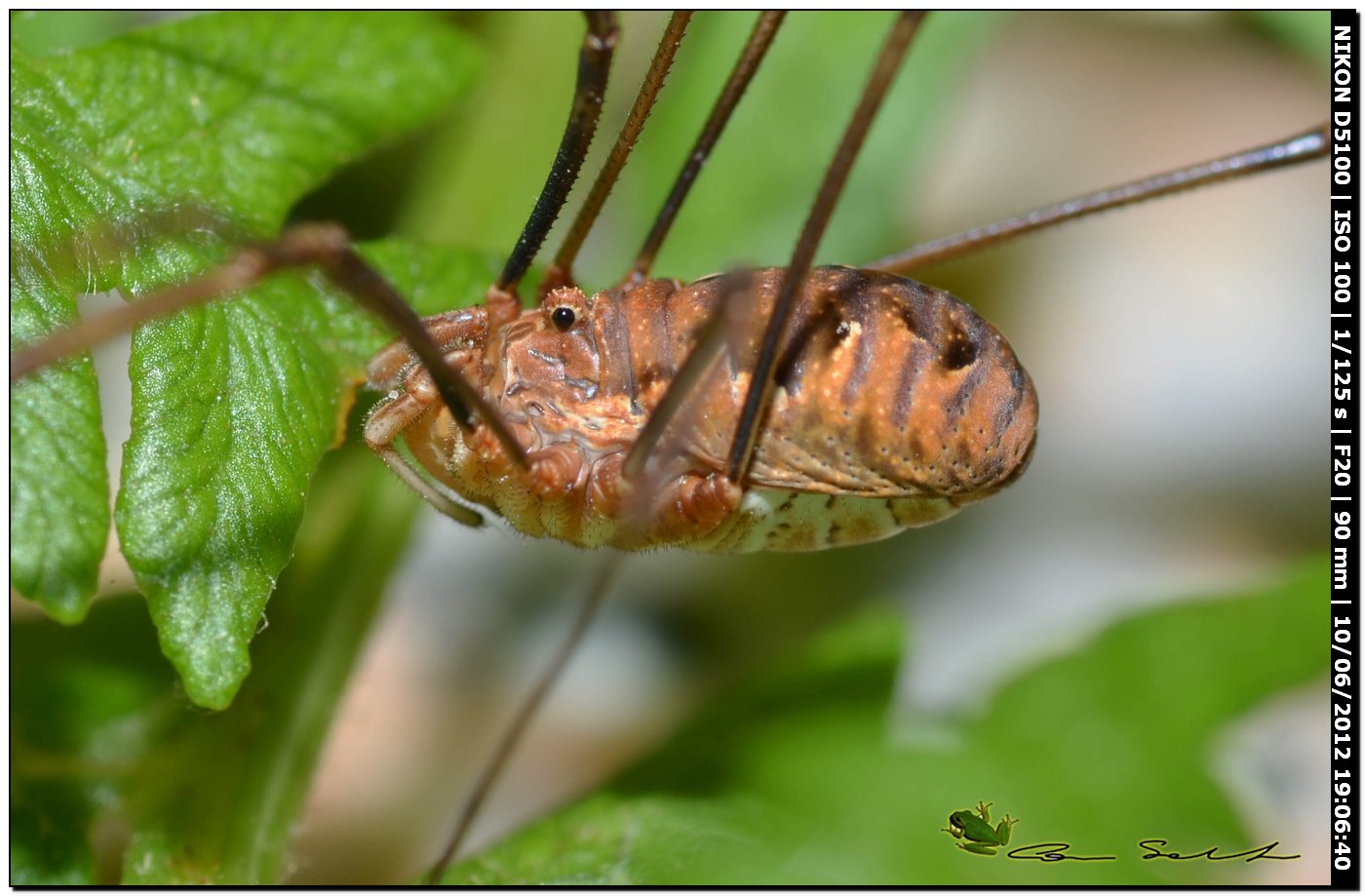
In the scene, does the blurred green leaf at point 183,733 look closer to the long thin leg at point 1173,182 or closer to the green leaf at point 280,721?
the green leaf at point 280,721

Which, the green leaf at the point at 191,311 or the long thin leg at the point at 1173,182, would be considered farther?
the long thin leg at the point at 1173,182

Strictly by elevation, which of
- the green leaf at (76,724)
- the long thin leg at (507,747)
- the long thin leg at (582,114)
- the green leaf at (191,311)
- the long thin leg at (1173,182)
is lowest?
the green leaf at (76,724)

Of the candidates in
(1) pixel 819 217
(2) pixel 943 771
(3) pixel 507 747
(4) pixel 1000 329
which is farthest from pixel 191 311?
(4) pixel 1000 329

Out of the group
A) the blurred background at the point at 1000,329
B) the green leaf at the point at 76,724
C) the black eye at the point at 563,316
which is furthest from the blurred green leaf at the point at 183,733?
the black eye at the point at 563,316

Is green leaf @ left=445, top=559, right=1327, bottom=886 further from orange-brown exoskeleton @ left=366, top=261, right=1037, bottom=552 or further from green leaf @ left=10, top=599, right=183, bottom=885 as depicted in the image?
green leaf @ left=10, top=599, right=183, bottom=885

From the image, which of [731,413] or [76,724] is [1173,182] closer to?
[731,413]

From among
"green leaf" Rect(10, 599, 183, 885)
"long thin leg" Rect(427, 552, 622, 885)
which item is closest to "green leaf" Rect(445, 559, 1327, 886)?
"long thin leg" Rect(427, 552, 622, 885)

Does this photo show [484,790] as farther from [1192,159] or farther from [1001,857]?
[1192,159]
